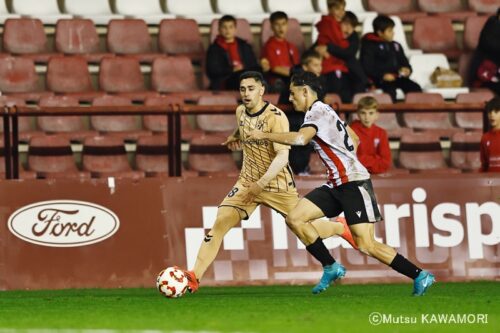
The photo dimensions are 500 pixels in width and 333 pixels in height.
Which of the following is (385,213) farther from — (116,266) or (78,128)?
A: (78,128)

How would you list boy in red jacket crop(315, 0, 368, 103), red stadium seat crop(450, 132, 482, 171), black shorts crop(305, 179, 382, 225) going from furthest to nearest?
boy in red jacket crop(315, 0, 368, 103), red stadium seat crop(450, 132, 482, 171), black shorts crop(305, 179, 382, 225)

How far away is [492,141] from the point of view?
15570mm

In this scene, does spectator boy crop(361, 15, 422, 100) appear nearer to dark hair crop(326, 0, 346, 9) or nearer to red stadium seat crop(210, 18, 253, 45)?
dark hair crop(326, 0, 346, 9)

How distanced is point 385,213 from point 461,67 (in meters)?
4.58

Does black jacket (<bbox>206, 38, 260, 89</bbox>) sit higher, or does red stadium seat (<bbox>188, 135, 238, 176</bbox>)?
black jacket (<bbox>206, 38, 260, 89</bbox>)

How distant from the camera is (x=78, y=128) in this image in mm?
17281

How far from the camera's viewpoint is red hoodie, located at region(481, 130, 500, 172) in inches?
612

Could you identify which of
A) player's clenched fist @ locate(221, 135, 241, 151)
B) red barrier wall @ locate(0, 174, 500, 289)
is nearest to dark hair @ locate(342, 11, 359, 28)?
red barrier wall @ locate(0, 174, 500, 289)

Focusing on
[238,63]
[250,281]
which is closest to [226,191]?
[250,281]

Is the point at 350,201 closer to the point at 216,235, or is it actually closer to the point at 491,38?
the point at 216,235

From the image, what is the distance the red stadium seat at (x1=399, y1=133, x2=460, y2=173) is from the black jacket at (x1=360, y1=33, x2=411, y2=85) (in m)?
1.35

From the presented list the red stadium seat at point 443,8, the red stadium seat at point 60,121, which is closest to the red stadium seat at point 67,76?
the red stadium seat at point 60,121

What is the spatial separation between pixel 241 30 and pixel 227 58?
1338mm

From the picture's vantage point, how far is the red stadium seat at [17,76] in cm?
1770
